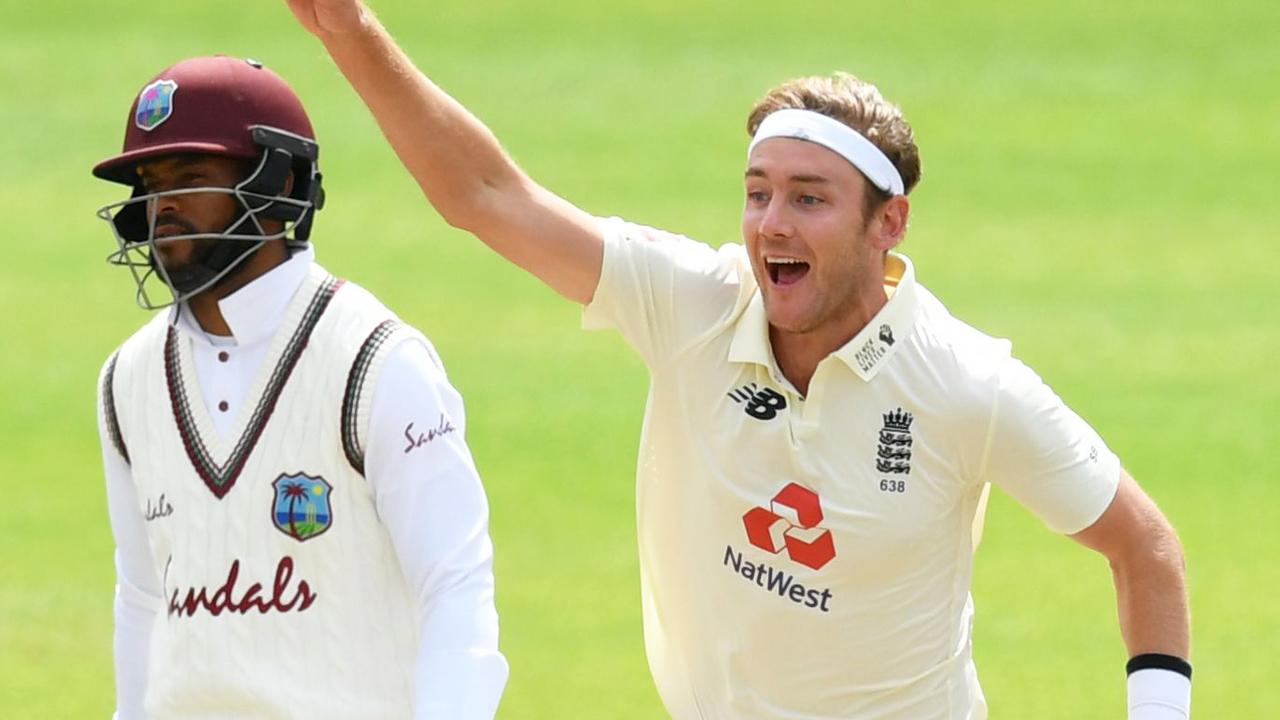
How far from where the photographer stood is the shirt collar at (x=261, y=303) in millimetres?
4348

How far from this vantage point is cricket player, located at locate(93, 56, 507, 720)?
4.20 meters

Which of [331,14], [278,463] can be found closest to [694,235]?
[331,14]

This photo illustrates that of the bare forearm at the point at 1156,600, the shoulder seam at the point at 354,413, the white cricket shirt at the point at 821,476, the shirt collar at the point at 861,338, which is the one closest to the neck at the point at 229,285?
the shoulder seam at the point at 354,413

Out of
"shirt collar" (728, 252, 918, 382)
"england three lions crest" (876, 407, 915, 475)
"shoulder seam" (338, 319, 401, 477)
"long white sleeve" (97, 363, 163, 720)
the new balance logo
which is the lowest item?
"long white sleeve" (97, 363, 163, 720)

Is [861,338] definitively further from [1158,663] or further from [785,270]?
[1158,663]

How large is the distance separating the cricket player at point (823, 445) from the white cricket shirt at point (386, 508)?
0.78 meters

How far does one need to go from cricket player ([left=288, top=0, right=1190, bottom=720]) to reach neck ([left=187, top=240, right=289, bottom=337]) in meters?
0.65

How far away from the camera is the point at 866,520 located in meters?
5.14

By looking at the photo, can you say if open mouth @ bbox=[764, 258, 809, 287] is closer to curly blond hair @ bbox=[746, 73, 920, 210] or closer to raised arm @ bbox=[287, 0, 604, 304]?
curly blond hair @ bbox=[746, 73, 920, 210]

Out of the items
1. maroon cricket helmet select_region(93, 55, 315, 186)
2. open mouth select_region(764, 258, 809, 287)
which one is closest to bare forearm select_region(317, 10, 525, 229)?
maroon cricket helmet select_region(93, 55, 315, 186)

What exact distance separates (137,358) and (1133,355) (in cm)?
1096

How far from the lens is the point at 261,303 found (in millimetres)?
4363

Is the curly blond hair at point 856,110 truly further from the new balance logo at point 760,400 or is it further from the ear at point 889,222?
the new balance logo at point 760,400

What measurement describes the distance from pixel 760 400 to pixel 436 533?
121 centimetres
